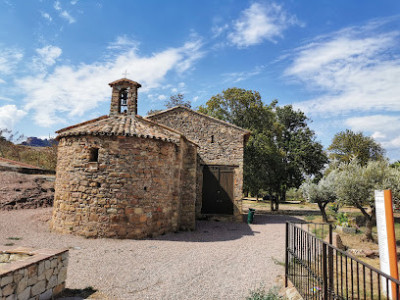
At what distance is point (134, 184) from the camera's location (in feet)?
31.1

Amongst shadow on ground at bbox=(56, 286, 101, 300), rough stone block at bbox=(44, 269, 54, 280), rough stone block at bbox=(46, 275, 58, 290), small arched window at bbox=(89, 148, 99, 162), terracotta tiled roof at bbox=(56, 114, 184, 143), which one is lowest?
shadow on ground at bbox=(56, 286, 101, 300)

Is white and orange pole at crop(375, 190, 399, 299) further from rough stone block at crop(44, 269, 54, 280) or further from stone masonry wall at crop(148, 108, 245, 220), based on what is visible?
stone masonry wall at crop(148, 108, 245, 220)

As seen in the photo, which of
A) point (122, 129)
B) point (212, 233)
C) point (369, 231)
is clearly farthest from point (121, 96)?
point (369, 231)

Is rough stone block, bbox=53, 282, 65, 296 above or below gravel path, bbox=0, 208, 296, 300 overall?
above

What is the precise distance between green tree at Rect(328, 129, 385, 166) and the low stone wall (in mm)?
31447

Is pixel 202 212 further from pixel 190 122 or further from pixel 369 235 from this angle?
pixel 369 235

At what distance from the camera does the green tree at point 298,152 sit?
24.6m

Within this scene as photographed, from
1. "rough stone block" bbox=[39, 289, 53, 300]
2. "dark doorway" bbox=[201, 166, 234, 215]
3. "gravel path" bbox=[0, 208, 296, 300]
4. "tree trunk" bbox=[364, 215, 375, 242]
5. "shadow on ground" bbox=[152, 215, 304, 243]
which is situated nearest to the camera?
"rough stone block" bbox=[39, 289, 53, 300]

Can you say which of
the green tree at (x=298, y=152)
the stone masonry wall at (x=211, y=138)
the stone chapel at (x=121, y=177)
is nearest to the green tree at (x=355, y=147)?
the green tree at (x=298, y=152)

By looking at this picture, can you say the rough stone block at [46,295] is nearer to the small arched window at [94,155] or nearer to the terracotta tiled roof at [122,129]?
the small arched window at [94,155]

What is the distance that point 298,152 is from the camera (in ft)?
81.6

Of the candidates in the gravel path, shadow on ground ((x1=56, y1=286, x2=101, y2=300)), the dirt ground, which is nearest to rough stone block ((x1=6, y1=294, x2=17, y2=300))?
shadow on ground ((x1=56, y1=286, x2=101, y2=300))

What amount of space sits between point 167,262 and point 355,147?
3023cm

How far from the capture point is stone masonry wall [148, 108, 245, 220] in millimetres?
15250
